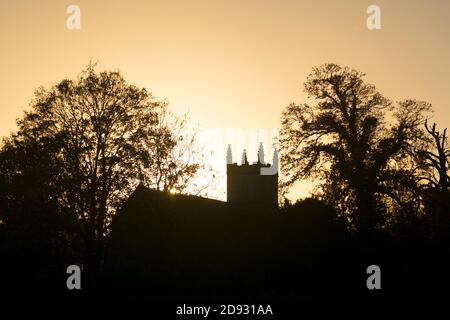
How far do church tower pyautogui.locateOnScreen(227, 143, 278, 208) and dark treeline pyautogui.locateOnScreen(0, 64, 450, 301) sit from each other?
5841 mm

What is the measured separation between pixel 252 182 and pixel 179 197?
9.85 metres

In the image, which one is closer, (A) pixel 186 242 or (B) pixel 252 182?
(A) pixel 186 242

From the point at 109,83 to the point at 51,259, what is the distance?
12.3m

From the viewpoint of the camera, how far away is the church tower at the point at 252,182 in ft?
163

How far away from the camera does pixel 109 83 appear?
41.5 metres

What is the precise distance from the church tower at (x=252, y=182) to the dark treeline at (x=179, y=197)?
5.84m

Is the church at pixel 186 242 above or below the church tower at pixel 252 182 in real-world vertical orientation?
below

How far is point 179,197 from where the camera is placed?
42.9 metres

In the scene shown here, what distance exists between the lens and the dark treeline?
34.6 meters

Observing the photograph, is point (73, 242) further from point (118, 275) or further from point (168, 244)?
point (118, 275)

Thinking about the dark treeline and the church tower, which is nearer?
the dark treeline

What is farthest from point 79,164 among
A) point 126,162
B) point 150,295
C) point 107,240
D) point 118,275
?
point 150,295

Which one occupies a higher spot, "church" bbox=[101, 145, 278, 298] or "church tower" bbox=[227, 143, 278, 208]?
"church tower" bbox=[227, 143, 278, 208]
